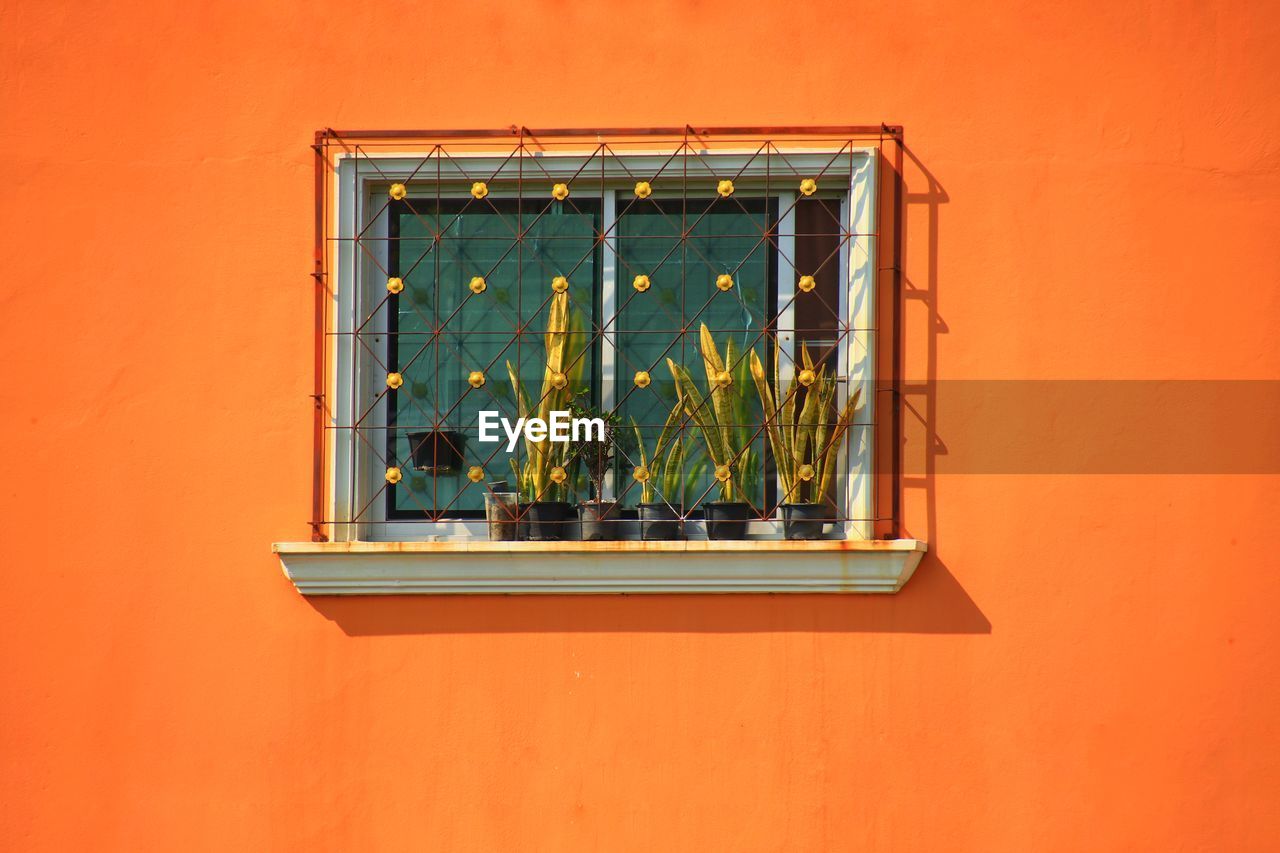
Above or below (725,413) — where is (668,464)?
below

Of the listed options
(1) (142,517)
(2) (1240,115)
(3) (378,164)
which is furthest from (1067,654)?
(1) (142,517)

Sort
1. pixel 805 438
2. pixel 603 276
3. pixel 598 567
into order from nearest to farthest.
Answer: pixel 598 567 < pixel 805 438 < pixel 603 276

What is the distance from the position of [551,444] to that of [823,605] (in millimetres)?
958

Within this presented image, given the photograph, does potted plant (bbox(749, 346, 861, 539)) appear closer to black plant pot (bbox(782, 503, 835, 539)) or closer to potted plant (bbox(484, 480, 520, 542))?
black plant pot (bbox(782, 503, 835, 539))

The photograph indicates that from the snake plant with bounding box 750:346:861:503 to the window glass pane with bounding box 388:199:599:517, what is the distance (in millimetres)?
576

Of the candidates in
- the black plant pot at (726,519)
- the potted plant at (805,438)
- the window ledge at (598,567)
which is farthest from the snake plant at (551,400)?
the potted plant at (805,438)

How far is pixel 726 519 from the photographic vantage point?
3.35m

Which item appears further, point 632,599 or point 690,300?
point 690,300

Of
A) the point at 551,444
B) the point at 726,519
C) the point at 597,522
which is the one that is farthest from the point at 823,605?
the point at 551,444

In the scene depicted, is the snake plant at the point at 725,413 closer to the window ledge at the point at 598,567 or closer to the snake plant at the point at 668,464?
the snake plant at the point at 668,464

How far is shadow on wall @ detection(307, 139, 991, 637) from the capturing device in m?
3.34

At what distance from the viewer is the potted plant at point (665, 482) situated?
3412mm

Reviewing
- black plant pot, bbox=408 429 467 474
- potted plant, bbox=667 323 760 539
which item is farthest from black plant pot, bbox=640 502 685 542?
black plant pot, bbox=408 429 467 474

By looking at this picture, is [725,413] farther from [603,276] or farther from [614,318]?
[603,276]
